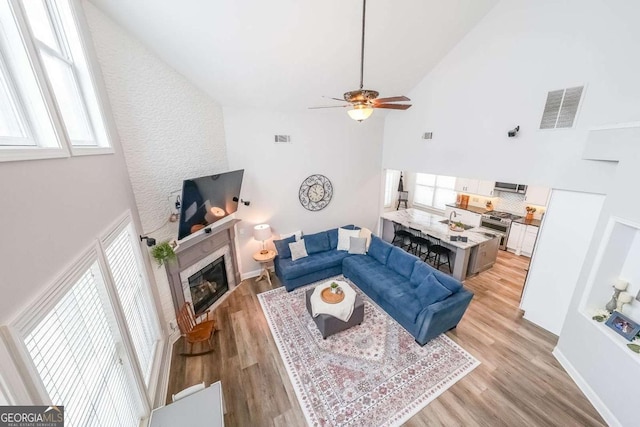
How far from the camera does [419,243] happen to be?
6082 millimetres

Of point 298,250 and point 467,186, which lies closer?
point 298,250

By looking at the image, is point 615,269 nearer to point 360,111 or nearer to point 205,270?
point 360,111

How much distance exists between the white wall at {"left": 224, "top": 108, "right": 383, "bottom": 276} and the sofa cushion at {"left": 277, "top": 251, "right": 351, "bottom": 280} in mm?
803

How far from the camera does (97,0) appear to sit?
7.97 feet

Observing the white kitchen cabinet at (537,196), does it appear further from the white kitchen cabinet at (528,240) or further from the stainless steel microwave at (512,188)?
the white kitchen cabinet at (528,240)

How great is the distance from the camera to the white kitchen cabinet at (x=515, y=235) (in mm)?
6375

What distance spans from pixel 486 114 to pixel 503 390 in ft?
13.8

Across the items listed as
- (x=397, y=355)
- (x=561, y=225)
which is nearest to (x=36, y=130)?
(x=397, y=355)

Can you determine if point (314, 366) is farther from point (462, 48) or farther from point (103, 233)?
point (462, 48)

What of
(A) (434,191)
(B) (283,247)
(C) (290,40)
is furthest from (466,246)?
(C) (290,40)

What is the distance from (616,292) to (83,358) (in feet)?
18.2

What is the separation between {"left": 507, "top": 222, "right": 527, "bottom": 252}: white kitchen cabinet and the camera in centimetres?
638

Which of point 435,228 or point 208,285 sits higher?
point 435,228

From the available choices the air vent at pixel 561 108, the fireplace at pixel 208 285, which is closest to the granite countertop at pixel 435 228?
the air vent at pixel 561 108
